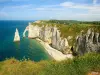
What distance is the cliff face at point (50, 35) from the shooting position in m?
67.8

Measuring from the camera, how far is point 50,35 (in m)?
88.1

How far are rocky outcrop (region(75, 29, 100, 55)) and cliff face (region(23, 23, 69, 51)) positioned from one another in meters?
6.49

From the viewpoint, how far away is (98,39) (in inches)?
2085

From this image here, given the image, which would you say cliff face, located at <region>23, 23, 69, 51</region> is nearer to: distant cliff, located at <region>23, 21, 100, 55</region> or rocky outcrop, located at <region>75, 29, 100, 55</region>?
distant cliff, located at <region>23, 21, 100, 55</region>

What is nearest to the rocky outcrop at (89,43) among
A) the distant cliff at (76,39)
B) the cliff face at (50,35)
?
the distant cliff at (76,39)

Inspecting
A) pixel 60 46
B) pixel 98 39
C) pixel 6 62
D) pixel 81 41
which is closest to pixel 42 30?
pixel 60 46

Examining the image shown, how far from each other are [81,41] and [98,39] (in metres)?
7.00

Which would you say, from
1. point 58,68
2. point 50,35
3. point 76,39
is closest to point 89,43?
point 76,39

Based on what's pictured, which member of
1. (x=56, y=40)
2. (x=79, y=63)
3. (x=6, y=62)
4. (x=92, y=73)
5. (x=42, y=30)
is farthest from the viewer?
(x=42, y=30)

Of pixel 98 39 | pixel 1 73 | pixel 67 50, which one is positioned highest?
pixel 1 73

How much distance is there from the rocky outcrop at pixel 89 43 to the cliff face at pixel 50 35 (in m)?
6.49

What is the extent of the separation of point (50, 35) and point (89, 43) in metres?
35.5

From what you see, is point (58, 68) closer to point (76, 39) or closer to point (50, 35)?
point (76, 39)

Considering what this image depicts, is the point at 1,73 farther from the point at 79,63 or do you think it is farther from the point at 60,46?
the point at 60,46
